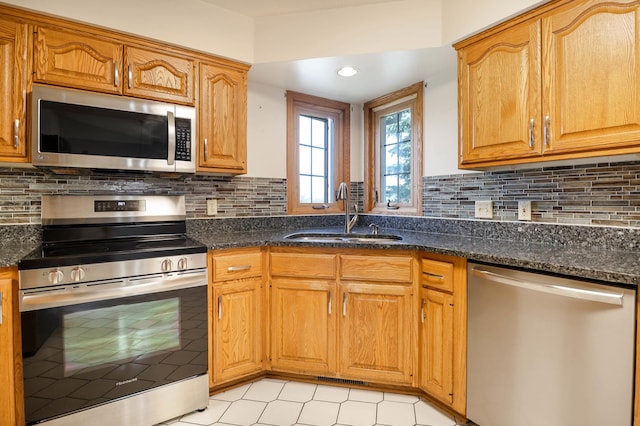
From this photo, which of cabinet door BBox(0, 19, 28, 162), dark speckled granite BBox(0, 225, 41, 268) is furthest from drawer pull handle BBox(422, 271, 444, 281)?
cabinet door BBox(0, 19, 28, 162)

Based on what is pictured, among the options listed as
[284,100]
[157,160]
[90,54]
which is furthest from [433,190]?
[90,54]

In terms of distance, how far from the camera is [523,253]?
1.62 m

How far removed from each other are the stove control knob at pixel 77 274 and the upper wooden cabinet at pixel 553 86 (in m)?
2.02

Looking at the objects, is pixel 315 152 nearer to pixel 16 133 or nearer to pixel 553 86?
pixel 553 86

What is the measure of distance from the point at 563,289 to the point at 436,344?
755mm

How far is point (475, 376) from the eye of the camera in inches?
67.0

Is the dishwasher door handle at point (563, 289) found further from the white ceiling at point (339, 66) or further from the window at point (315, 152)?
the window at point (315, 152)

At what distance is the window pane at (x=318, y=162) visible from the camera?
122 inches

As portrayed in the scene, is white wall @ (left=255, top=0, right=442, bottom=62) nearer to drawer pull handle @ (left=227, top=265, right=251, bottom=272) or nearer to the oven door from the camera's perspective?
drawer pull handle @ (left=227, top=265, right=251, bottom=272)

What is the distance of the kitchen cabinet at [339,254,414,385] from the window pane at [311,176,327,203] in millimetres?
1104

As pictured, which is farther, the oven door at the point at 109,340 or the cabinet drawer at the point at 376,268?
the cabinet drawer at the point at 376,268

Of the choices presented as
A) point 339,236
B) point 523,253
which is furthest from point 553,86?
point 339,236

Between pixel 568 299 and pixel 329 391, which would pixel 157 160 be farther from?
pixel 568 299

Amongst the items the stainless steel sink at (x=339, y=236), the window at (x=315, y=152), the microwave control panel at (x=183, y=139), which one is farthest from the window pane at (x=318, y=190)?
the microwave control panel at (x=183, y=139)
